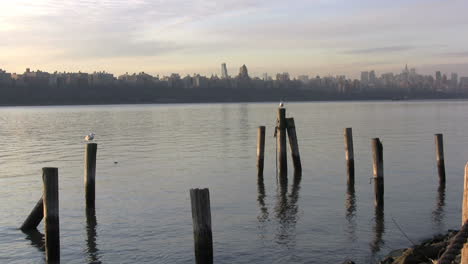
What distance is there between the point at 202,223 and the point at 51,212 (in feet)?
12.3

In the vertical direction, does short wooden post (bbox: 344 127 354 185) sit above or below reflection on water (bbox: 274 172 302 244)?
above

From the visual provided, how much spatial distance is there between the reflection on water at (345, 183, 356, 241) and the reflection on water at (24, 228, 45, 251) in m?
8.12

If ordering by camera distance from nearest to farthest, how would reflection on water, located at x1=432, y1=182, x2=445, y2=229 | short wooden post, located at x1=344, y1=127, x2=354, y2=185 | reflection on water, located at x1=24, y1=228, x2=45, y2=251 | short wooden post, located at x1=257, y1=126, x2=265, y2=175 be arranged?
1. reflection on water, located at x1=24, y1=228, x2=45, y2=251
2. reflection on water, located at x1=432, y1=182, x2=445, y2=229
3. short wooden post, located at x1=344, y1=127, x2=354, y2=185
4. short wooden post, located at x1=257, y1=126, x2=265, y2=175

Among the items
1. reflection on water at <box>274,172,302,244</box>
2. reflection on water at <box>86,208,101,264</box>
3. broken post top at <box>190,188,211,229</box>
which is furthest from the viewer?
reflection on water at <box>274,172,302,244</box>

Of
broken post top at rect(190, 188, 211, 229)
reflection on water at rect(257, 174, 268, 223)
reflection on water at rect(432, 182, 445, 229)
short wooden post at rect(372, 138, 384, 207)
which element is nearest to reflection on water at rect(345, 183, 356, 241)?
short wooden post at rect(372, 138, 384, 207)

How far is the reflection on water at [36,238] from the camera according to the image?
45.4 feet

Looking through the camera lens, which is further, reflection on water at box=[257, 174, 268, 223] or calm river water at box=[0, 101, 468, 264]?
reflection on water at box=[257, 174, 268, 223]

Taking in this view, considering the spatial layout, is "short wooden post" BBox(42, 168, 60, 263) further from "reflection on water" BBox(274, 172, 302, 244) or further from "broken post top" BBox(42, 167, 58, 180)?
"reflection on water" BBox(274, 172, 302, 244)

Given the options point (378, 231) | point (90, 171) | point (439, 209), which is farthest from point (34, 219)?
point (439, 209)

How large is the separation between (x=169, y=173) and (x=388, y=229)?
1350 centimetres

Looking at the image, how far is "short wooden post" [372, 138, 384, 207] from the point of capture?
55.3 feet

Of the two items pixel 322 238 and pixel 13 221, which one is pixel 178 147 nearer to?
pixel 13 221

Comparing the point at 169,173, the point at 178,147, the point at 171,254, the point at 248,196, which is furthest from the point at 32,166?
the point at 171,254

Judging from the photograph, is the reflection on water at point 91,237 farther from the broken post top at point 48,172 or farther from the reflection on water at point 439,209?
the reflection on water at point 439,209
